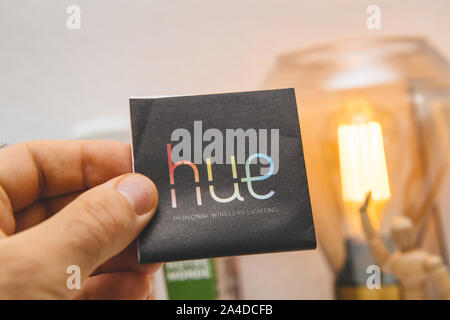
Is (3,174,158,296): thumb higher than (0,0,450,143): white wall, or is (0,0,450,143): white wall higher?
(0,0,450,143): white wall

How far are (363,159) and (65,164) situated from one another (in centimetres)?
44

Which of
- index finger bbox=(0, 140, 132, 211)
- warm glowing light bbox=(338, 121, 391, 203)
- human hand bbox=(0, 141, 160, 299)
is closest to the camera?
human hand bbox=(0, 141, 160, 299)

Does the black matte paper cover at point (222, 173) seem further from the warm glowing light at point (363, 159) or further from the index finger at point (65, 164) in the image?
the warm glowing light at point (363, 159)

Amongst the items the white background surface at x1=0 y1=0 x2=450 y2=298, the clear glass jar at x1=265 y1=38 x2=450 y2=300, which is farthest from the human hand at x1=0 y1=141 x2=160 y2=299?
the clear glass jar at x1=265 y1=38 x2=450 y2=300

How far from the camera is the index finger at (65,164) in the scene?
46 centimetres

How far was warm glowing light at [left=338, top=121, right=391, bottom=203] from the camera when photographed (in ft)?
2.01

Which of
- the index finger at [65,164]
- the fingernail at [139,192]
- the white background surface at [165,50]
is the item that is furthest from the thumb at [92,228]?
the white background surface at [165,50]

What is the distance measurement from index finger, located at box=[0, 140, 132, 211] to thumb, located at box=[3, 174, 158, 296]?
12cm

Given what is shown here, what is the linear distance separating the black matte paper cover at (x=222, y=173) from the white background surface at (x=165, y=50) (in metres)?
0.30

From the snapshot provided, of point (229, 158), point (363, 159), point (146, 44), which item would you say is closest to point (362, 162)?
point (363, 159)

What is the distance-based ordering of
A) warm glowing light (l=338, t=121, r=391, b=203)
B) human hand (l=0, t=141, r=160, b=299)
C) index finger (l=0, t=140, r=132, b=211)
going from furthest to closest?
1. warm glowing light (l=338, t=121, r=391, b=203)
2. index finger (l=0, t=140, r=132, b=211)
3. human hand (l=0, t=141, r=160, b=299)

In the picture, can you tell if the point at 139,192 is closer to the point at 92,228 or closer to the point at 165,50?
the point at 92,228

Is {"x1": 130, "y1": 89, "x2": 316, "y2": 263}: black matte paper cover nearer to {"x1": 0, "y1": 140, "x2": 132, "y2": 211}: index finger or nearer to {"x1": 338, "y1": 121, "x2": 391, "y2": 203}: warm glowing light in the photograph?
{"x1": 0, "y1": 140, "x2": 132, "y2": 211}: index finger

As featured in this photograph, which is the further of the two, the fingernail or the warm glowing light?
the warm glowing light
